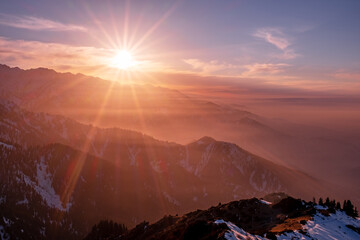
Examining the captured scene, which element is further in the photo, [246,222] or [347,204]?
[347,204]

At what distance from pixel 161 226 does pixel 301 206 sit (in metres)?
82.6

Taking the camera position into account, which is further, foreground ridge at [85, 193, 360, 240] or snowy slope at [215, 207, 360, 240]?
foreground ridge at [85, 193, 360, 240]

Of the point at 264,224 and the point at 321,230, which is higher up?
the point at 321,230

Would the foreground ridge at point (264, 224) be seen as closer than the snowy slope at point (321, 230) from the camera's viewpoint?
No

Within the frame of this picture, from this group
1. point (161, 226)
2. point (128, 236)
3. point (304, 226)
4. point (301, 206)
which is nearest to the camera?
point (304, 226)

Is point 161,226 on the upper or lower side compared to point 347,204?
lower

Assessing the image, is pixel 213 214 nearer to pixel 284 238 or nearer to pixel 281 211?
pixel 281 211

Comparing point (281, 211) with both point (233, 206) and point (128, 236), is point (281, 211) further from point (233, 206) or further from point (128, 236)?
point (128, 236)

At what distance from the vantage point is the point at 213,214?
14562 centimetres

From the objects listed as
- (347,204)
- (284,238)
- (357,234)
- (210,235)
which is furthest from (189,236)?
(347,204)

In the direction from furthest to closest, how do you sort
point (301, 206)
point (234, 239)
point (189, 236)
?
1. point (301, 206)
2. point (189, 236)
3. point (234, 239)

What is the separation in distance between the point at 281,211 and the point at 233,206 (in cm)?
2659

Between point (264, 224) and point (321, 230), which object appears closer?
point (321, 230)

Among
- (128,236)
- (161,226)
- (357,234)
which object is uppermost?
(357,234)
